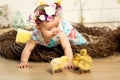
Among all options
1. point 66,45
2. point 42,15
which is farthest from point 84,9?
point 42,15

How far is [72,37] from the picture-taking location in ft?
5.54

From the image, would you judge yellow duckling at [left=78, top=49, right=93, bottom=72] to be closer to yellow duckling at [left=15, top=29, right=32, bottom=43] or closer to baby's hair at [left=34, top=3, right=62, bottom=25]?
baby's hair at [left=34, top=3, right=62, bottom=25]

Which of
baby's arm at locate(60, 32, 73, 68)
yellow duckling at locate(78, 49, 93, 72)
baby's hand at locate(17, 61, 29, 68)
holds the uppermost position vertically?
baby's arm at locate(60, 32, 73, 68)

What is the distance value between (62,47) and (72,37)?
6.2 inches

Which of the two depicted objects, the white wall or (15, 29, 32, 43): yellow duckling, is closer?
(15, 29, 32, 43): yellow duckling

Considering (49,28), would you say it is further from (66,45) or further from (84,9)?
(84,9)

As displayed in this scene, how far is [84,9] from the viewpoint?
7.47 ft

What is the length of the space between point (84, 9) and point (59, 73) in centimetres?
94

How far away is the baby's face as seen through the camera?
4.74 ft

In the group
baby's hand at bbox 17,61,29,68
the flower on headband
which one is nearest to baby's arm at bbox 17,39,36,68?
baby's hand at bbox 17,61,29,68

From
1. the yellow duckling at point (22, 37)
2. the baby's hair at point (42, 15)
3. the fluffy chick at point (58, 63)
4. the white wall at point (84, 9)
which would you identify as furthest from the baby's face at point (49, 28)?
the white wall at point (84, 9)

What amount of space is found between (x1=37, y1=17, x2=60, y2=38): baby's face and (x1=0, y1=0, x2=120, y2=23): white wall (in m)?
0.81

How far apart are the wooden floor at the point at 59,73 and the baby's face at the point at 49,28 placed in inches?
5.9

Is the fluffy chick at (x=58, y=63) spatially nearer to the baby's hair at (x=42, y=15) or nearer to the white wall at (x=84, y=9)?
the baby's hair at (x=42, y=15)
